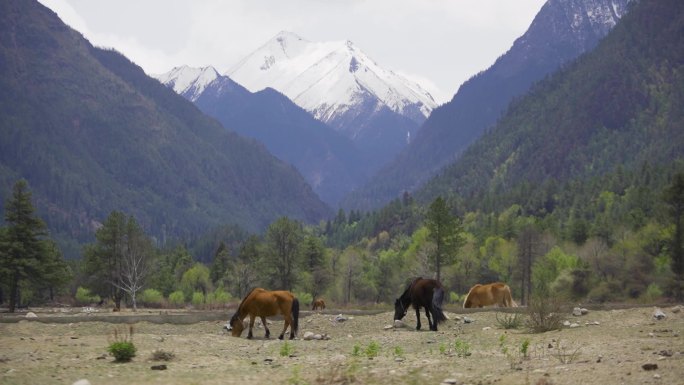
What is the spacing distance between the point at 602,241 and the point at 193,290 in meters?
60.0

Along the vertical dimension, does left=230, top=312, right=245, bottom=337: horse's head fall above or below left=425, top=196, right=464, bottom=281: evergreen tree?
below

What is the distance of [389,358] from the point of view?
18.3 m

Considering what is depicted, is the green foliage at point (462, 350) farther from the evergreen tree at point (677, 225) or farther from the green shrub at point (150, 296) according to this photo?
the green shrub at point (150, 296)

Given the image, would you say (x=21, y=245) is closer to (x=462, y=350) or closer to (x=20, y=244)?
(x=20, y=244)

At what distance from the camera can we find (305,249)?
78.1m

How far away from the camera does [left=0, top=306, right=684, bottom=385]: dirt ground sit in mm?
15023

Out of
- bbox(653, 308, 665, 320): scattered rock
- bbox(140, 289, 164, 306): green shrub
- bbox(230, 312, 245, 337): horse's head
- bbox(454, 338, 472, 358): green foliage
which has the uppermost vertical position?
bbox(140, 289, 164, 306): green shrub

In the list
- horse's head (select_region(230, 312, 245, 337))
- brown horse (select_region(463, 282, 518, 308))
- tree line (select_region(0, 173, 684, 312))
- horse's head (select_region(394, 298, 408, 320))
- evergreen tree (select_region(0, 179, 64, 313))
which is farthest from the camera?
tree line (select_region(0, 173, 684, 312))

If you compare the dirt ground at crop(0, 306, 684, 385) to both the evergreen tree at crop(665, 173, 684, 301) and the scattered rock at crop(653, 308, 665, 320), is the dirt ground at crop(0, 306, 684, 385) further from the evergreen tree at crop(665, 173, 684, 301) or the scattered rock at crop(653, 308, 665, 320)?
the evergreen tree at crop(665, 173, 684, 301)

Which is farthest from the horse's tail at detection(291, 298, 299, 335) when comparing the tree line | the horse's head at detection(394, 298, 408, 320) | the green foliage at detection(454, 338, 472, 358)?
the tree line

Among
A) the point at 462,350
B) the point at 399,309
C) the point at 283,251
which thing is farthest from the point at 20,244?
the point at 462,350

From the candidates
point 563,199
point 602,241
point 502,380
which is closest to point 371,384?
point 502,380

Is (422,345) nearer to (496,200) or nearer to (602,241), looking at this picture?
(602,241)

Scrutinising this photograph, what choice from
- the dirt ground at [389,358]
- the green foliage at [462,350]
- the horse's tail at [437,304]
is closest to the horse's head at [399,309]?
the horse's tail at [437,304]
